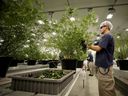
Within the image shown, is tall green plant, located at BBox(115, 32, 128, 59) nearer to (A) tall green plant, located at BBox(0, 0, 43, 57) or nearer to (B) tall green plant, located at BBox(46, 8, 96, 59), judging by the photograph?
(B) tall green plant, located at BBox(46, 8, 96, 59)

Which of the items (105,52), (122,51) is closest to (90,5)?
(122,51)

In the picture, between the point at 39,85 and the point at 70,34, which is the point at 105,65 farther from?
the point at 70,34

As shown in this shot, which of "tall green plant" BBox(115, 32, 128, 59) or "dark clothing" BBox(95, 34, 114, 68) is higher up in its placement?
"tall green plant" BBox(115, 32, 128, 59)

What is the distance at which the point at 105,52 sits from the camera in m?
1.49

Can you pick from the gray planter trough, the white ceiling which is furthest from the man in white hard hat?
the white ceiling

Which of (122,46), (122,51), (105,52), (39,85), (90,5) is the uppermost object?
(90,5)

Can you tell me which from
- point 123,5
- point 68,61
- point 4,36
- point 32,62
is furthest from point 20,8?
point 123,5

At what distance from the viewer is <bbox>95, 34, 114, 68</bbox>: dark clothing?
145 centimetres

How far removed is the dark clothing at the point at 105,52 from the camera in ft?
4.75

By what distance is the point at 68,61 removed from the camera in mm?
2740

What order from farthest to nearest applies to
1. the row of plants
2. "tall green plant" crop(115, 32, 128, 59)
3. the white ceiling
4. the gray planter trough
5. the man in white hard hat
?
the white ceiling < "tall green plant" crop(115, 32, 128, 59) < the row of plants < the man in white hard hat < the gray planter trough

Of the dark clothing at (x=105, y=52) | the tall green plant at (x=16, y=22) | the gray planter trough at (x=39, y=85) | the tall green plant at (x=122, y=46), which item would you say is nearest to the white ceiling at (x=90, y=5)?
the tall green plant at (x=122, y=46)

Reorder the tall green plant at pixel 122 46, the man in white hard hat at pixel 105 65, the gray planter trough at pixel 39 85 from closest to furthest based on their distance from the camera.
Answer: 1. the gray planter trough at pixel 39 85
2. the man in white hard hat at pixel 105 65
3. the tall green plant at pixel 122 46

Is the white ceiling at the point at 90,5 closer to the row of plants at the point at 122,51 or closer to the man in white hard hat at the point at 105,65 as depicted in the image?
the row of plants at the point at 122,51
